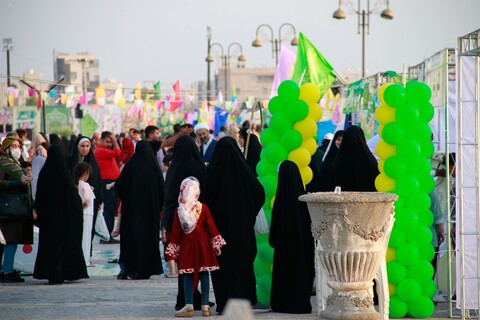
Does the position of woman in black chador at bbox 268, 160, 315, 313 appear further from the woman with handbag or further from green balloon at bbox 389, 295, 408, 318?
the woman with handbag

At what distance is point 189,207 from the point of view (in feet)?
29.6

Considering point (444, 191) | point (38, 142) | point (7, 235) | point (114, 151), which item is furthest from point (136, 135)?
point (444, 191)

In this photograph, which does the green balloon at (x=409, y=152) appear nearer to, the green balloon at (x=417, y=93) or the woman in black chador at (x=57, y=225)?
the green balloon at (x=417, y=93)

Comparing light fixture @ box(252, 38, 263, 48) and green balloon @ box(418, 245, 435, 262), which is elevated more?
light fixture @ box(252, 38, 263, 48)

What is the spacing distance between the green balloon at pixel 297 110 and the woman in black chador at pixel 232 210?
1061 mm

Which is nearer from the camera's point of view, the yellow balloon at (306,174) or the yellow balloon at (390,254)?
the yellow balloon at (390,254)

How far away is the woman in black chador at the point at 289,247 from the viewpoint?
955 centimetres

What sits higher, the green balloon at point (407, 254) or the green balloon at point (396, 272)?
the green balloon at point (407, 254)

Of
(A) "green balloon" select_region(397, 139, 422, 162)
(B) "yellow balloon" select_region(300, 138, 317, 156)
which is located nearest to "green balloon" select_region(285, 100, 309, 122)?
(B) "yellow balloon" select_region(300, 138, 317, 156)

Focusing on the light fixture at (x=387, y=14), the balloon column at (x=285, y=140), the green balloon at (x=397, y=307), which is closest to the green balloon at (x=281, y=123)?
the balloon column at (x=285, y=140)

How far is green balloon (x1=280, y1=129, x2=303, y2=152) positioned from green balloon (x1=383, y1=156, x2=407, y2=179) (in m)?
1.14

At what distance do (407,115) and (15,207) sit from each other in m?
5.10

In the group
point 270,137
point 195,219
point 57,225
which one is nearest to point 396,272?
point 195,219

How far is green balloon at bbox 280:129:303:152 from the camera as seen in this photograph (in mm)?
10328
